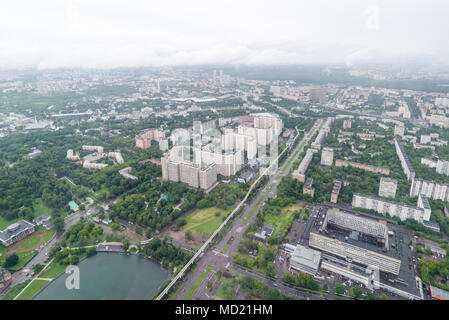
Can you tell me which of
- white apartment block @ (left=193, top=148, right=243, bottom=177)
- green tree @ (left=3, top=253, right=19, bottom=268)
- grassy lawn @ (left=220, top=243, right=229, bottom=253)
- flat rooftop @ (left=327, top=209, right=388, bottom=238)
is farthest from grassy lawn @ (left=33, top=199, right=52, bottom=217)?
flat rooftop @ (left=327, top=209, right=388, bottom=238)

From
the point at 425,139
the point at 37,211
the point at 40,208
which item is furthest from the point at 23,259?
the point at 425,139

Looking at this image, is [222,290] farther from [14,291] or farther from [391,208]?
[391,208]

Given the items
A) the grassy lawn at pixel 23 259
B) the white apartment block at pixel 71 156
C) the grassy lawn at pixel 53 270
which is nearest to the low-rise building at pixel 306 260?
the grassy lawn at pixel 53 270

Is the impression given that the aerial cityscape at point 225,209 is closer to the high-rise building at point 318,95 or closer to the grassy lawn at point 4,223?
the grassy lawn at point 4,223

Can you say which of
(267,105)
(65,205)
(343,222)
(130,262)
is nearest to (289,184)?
(343,222)

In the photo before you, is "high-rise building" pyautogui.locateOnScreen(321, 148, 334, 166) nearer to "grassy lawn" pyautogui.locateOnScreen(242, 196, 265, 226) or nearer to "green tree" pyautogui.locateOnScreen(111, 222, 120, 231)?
"grassy lawn" pyautogui.locateOnScreen(242, 196, 265, 226)
